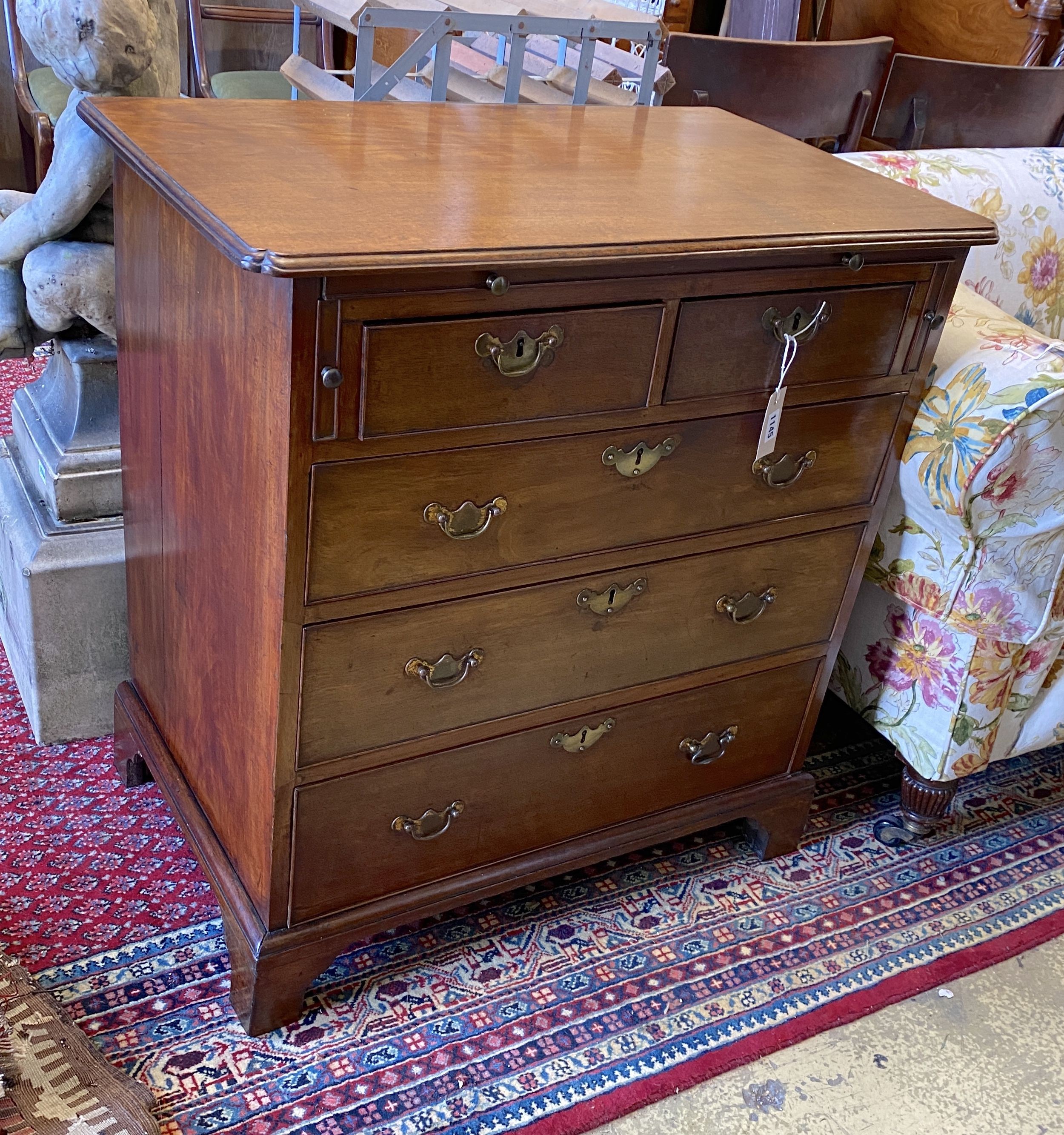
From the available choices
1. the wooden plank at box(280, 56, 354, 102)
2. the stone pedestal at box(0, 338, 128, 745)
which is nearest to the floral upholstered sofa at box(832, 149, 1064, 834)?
the wooden plank at box(280, 56, 354, 102)

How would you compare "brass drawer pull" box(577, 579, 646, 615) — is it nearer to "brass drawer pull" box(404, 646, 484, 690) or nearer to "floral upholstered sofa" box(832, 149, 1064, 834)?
"brass drawer pull" box(404, 646, 484, 690)

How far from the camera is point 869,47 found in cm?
214

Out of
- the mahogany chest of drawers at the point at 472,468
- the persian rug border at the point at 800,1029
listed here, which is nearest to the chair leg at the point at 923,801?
the persian rug border at the point at 800,1029

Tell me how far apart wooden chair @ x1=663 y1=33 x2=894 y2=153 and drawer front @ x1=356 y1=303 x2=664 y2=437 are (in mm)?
1106

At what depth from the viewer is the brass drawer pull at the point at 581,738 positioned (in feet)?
4.54

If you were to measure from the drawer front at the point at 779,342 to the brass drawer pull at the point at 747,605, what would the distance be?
0.28m

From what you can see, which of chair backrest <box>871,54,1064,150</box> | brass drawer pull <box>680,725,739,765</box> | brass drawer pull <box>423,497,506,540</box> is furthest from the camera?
chair backrest <box>871,54,1064,150</box>

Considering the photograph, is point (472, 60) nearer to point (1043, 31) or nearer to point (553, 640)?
point (553, 640)

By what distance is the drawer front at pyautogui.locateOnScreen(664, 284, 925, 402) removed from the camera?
3.88 feet

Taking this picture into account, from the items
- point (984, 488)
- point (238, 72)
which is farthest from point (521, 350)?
point (238, 72)

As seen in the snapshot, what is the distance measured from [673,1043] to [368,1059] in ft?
1.20

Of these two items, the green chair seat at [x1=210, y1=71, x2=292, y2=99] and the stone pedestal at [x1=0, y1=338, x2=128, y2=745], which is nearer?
the stone pedestal at [x1=0, y1=338, x2=128, y2=745]

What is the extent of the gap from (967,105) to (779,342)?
1501mm

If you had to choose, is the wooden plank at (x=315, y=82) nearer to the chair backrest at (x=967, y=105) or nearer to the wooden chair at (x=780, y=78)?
the wooden chair at (x=780, y=78)
